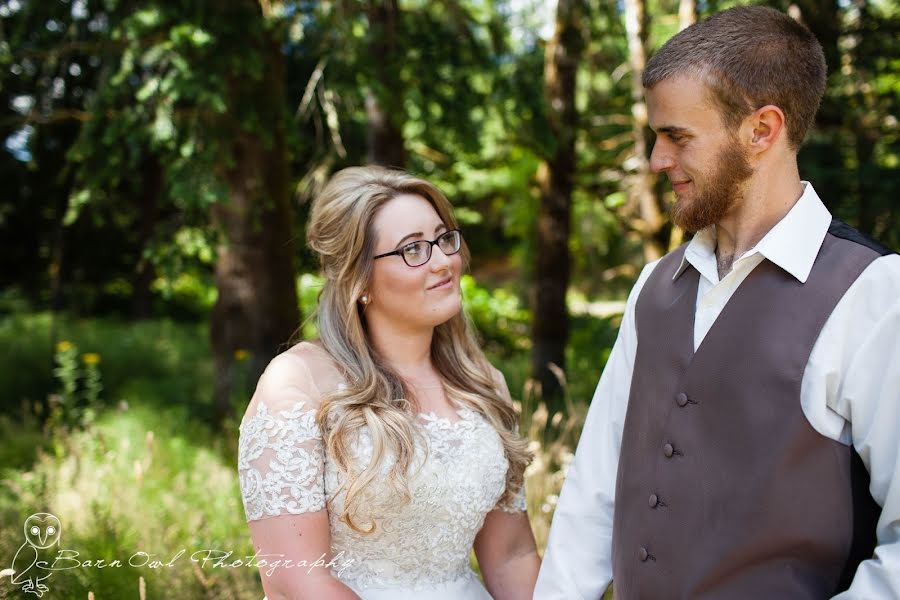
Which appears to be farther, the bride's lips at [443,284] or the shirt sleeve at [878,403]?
the bride's lips at [443,284]

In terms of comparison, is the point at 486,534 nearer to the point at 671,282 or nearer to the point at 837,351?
the point at 671,282

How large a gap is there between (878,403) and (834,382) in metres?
0.09

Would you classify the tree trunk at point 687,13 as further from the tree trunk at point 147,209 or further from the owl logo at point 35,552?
the tree trunk at point 147,209

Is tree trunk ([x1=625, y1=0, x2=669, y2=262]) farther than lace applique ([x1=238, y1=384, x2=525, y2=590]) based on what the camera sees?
Yes

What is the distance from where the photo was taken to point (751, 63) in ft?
5.75

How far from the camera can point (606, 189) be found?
9625 mm

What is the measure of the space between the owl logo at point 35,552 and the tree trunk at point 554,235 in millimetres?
4685

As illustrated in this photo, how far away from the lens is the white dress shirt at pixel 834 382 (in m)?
1.54

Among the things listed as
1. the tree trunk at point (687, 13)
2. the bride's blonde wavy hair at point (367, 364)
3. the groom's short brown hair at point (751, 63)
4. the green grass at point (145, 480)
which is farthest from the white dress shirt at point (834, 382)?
the tree trunk at point (687, 13)

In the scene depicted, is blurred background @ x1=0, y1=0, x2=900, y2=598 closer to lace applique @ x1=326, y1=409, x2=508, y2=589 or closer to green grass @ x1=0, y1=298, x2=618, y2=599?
green grass @ x1=0, y1=298, x2=618, y2=599

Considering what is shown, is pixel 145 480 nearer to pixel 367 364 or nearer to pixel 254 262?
pixel 254 262

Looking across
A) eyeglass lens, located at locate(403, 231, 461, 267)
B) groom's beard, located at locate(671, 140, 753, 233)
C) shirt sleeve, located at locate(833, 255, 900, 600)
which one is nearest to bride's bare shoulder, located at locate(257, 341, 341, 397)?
eyeglass lens, located at locate(403, 231, 461, 267)

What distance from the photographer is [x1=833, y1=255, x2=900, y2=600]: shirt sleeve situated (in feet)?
5.02

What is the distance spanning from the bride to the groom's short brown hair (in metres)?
1.01
